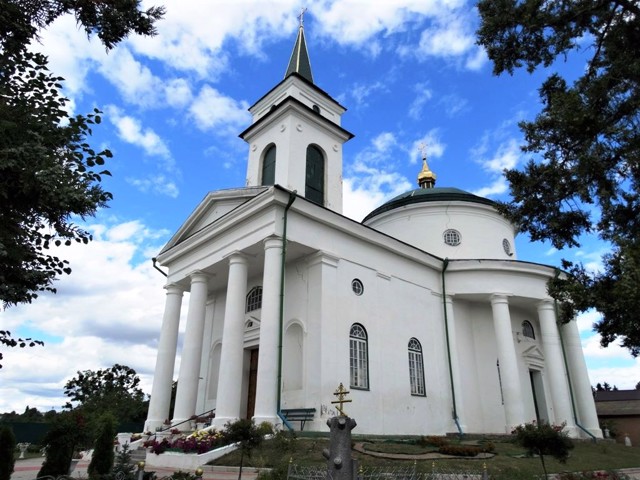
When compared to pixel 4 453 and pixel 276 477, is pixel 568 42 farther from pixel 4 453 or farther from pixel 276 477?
pixel 4 453

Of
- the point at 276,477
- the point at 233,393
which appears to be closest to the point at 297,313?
the point at 233,393

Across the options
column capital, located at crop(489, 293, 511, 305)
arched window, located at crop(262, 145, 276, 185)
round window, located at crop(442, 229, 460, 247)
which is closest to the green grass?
column capital, located at crop(489, 293, 511, 305)

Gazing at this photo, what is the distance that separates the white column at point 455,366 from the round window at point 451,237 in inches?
130

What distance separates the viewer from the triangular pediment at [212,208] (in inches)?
674

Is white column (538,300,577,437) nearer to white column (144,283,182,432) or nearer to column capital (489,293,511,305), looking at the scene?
column capital (489,293,511,305)

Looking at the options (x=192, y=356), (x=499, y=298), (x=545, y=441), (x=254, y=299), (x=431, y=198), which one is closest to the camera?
(x=545, y=441)

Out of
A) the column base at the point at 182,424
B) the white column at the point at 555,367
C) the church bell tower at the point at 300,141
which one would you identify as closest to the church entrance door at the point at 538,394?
the white column at the point at 555,367

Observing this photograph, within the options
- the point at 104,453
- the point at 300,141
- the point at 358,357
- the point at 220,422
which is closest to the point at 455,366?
the point at 358,357

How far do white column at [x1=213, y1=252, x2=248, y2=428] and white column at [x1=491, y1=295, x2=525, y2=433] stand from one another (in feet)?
33.5

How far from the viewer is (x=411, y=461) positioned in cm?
1005

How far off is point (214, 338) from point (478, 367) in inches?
426

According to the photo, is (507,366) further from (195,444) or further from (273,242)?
(195,444)

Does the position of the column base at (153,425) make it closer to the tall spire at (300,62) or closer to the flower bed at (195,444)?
the flower bed at (195,444)

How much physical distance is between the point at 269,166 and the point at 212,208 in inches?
126
